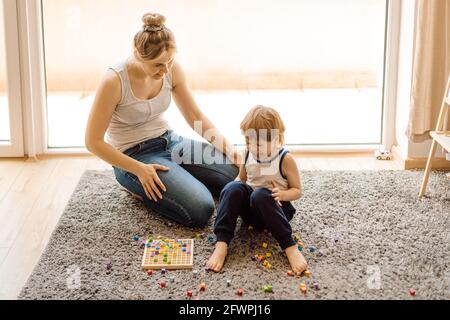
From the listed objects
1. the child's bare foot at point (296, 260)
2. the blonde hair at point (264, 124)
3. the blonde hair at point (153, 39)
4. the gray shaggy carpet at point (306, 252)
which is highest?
the blonde hair at point (153, 39)

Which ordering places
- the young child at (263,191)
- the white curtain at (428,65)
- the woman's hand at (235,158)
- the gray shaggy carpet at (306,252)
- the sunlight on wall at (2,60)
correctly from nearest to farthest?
the gray shaggy carpet at (306,252), the young child at (263,191), the woman's hand at (235,158), the white curtain at (428,65), the sunlight on wall at (2,60)

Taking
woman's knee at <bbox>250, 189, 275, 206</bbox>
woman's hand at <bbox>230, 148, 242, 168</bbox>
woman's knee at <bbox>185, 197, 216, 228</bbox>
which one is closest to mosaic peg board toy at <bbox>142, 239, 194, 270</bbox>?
woman's knee at <bbox>185, 197, 216, 228</bbox>

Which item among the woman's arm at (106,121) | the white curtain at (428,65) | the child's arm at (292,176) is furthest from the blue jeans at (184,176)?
the white curtain at (428,65)

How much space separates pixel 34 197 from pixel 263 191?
1.16 meters

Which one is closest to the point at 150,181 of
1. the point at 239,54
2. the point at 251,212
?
the point at 251,212

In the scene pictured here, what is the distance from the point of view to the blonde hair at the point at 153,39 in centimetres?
263

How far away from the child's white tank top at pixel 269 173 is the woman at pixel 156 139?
0.80 ft

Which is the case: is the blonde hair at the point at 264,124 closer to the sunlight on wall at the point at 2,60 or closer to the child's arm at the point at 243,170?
the child's arm at the point at 243,170

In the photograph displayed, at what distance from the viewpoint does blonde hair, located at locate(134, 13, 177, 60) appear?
263cm

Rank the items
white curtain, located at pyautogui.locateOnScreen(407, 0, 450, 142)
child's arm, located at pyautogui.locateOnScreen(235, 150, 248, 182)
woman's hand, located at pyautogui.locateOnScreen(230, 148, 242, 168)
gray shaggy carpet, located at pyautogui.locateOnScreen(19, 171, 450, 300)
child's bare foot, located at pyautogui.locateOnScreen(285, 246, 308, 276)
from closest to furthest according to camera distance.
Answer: gray shaggy carpet, located at pyautogui.locateOnScreen(19, 171, 450, 300) → child's bare foot, located at pyautogui.locateOnScreen(285, 246, 308, 276) → child's arm, located at pyautogui.locateOnScreen(235, 150, 248, 182) → woman's hand, located at pyautogui.locateOnScreen(230, 148, 242, 168) → white curtain, located at pyautogui.locateOnScreen(407, 0, 450, 142)

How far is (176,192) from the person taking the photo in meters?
2.80

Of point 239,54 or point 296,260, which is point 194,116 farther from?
point 296,260

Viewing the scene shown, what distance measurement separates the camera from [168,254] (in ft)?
8.29

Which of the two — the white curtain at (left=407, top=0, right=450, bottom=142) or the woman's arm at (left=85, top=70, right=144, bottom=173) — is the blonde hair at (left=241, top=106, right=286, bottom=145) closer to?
the woman's arm at (left=85, top=70, right=144, bottom=173)
